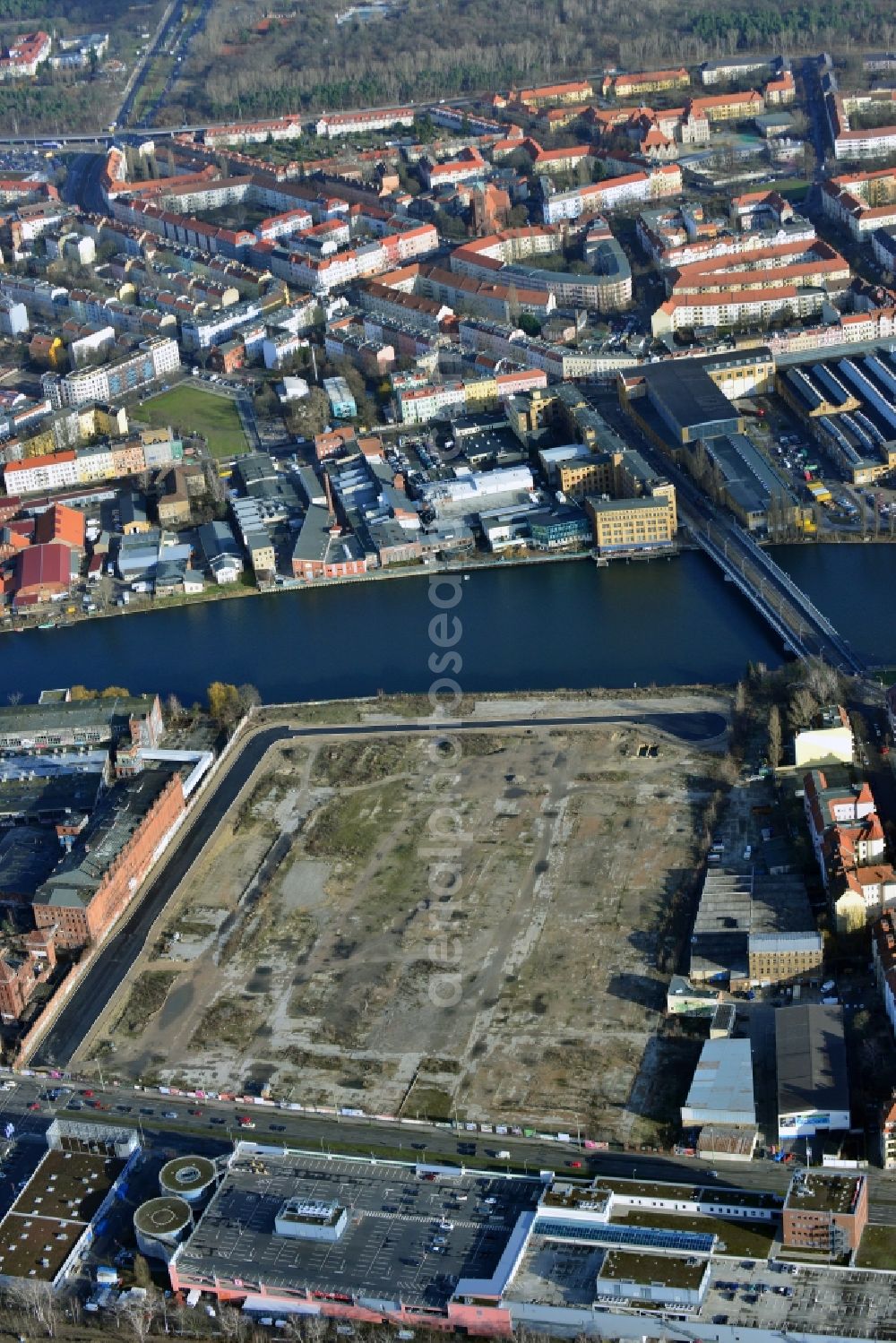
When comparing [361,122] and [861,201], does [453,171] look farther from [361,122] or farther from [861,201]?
[861,201]

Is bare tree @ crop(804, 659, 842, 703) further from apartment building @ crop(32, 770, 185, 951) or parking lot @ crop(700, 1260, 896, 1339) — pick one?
parking lot @ crop(700, 1260, 896, 1339)

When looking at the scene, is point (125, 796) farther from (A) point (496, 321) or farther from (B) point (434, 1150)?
(A) point (496, 321)

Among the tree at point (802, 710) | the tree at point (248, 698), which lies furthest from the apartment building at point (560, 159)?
the tree at point (802, 710)

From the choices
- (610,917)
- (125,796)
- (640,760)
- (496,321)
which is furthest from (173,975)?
(496,321)

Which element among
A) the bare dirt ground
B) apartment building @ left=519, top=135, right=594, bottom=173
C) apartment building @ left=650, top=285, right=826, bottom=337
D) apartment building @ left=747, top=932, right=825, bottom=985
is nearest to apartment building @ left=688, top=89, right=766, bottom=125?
apartment building @ left=519, top=135, right=594, bottom=173

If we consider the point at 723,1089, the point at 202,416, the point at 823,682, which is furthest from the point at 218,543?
the point at 723,1089

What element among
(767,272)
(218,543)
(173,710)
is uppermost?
(767,272)
